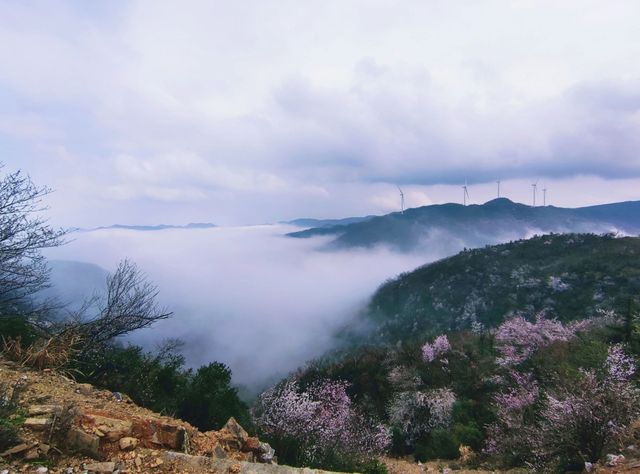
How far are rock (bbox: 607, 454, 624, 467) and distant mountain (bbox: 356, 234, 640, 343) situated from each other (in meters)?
48.5

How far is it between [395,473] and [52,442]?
41.0 ft

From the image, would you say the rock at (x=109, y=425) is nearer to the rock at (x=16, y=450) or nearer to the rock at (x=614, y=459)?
the rock at (x=16, y=450)

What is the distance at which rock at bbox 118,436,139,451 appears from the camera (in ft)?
18.6

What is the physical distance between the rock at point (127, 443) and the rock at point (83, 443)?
310 mm

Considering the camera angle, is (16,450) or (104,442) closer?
(16,450)

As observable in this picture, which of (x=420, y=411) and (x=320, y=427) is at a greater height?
(x=320, y=427)

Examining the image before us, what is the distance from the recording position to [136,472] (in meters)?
5.23

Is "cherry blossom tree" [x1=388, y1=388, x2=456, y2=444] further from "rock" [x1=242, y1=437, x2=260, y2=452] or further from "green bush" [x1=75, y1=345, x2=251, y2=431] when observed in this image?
"rock" [x1=242, y1=437, x2=260, y2=452]

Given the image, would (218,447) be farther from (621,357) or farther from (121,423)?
(621,357)

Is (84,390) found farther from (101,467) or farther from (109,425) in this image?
(101,467)

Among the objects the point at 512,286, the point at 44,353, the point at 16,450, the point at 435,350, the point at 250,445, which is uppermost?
the point at 44,353

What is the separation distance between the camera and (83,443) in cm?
538

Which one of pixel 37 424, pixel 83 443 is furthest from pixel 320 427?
pixel 37 424

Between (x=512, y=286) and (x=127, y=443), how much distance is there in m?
85.6
